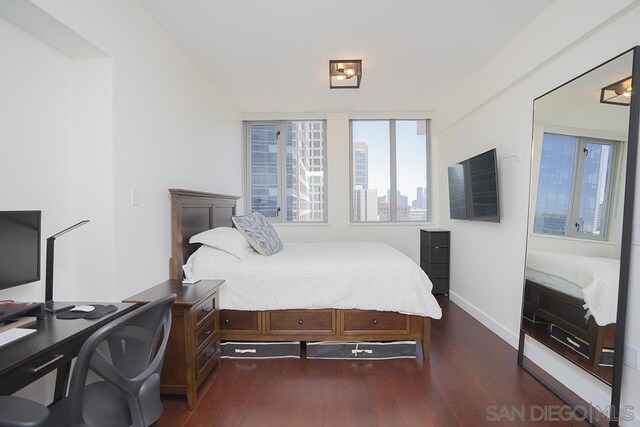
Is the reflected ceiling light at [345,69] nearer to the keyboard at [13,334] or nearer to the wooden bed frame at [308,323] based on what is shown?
the wooden bed frame at [308,323]

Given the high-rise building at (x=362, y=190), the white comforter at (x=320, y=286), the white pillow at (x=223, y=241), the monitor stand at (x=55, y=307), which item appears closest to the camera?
the monitor stand at (x=55, y=307)

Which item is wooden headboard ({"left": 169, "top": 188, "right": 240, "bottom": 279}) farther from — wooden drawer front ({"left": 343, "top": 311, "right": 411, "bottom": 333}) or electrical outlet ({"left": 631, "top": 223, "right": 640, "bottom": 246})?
electrical outlet ({"left": 631, "top": 223, "right": 640, "bottom": 246})

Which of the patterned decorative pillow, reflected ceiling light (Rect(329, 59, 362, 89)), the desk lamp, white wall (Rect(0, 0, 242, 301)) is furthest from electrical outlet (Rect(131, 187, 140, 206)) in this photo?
reflected ceiling light (Rect(329, 59, 362, 89))

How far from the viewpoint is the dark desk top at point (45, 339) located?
3.16 ft

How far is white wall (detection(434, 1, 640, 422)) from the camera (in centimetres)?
174

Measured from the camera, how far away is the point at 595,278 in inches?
68.7

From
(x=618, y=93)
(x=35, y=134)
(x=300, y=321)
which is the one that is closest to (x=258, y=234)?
(x=300, y=321)

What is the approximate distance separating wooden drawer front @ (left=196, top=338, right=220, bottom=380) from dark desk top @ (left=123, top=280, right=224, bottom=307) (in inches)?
15.1

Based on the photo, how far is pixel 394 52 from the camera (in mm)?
2805

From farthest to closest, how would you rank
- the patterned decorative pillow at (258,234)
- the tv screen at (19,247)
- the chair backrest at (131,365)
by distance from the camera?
the patterned decorative pillow at (258,234) < the tv screen at (19,247) < the chair backrest at (131,365)

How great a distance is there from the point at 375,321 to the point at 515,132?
209 centimetres

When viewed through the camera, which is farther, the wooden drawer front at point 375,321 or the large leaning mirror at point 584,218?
the wooden drawer front at point 375,321

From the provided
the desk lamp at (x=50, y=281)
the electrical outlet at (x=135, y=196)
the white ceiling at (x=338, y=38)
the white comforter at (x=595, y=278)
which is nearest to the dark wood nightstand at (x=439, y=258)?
the white ceiling at (x=338, y=38)

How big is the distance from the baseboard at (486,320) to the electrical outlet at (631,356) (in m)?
1.04
